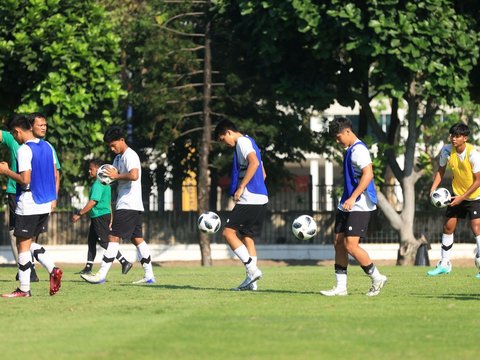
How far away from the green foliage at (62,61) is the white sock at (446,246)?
571 inches

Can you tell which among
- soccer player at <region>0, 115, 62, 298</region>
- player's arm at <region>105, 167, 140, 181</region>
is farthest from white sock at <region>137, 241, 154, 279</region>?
soccer player at <region>0, 115, 62, 298</region>

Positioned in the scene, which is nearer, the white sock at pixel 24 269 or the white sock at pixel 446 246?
the white sock at pixel 24 269

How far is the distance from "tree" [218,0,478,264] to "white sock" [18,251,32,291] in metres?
17.4

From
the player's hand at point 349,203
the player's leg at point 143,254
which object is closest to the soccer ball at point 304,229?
the player's hand at point 349,203

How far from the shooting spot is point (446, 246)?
65.1 feet

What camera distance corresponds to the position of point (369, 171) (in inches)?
561

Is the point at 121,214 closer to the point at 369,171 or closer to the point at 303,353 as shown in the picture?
the point at 369,171

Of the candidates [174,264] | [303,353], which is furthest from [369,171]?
[174,264]

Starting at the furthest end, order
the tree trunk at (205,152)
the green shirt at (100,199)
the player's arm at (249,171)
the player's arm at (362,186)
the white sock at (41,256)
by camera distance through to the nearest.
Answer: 1. the tree trunk at (205,152)
2. the green shirt at (100,199)
3. the player's arm at (249,171)
4. the white sock at (41,256)
5. the player's arm at (362,186)

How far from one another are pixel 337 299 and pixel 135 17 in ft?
92.4

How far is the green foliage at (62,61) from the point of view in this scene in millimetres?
32406

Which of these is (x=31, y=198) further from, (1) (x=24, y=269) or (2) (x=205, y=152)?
(2) (x=205, y=152)

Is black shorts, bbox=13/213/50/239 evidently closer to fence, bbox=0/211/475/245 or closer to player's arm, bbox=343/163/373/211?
player's arm, bbox=343/163/373/211

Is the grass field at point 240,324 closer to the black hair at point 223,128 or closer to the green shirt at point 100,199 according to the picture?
the black hair at point 223,128
